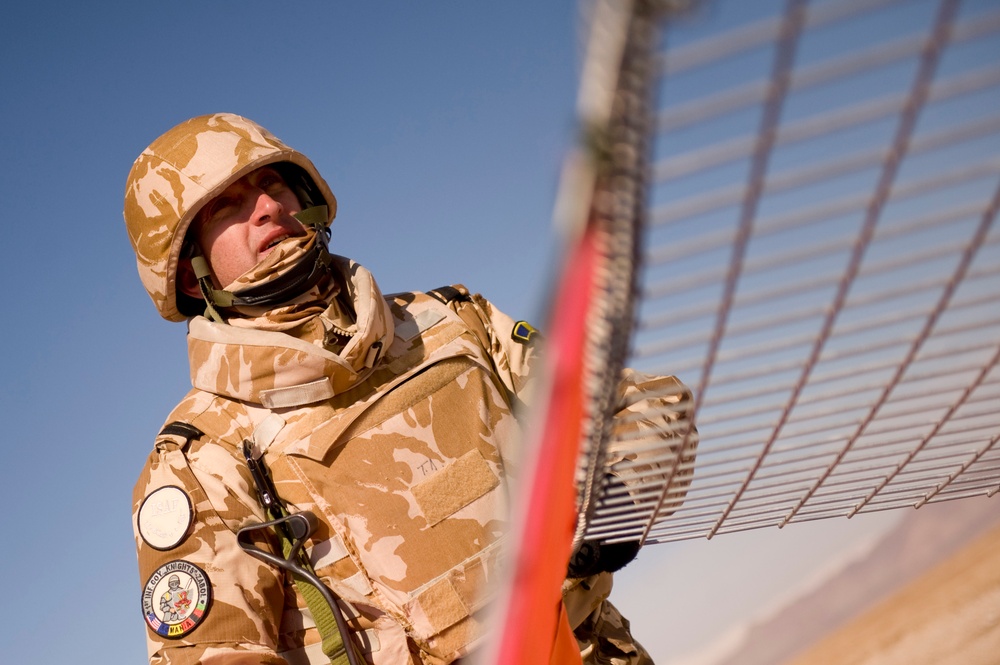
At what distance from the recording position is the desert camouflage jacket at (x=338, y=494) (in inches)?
111

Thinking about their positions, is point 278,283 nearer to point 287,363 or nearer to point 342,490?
point 287,363

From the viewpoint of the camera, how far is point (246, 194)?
142 inches

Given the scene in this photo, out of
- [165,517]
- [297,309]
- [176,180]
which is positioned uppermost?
[176,180]

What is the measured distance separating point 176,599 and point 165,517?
0.87 feet

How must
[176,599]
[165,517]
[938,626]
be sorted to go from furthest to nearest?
[938,626]
[165,517]
[176,599]

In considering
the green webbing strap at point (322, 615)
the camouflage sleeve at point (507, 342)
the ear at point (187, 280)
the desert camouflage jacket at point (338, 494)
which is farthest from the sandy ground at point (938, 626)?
Result: the ear at point (187, 280)

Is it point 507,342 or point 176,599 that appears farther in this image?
point 507,342

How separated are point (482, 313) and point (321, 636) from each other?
1360 mm

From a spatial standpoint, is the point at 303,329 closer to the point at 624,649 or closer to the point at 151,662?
the point at 151,662

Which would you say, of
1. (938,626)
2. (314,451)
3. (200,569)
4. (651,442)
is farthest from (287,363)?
(938,626)

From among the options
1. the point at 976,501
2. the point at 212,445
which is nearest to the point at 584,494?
the point at 212,445

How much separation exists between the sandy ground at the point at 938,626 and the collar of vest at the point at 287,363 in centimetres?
463

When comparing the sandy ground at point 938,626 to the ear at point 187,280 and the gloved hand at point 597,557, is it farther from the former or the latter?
the ear at point 187,280

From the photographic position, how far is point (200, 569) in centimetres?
279
